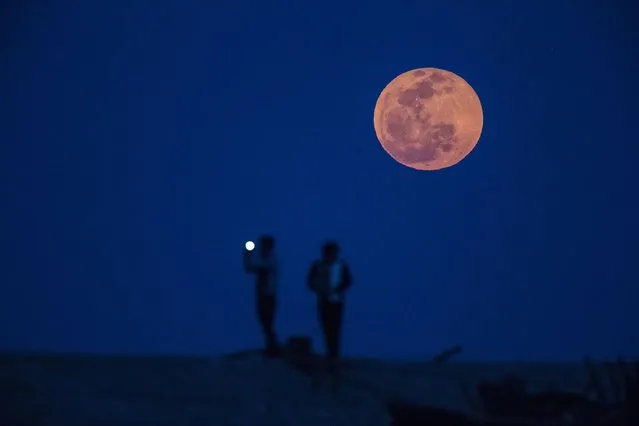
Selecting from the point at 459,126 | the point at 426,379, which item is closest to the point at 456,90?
the point at 459,126

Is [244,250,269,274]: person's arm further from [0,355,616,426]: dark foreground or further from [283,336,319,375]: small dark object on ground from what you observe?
[0,355,616,426]: dark foreground

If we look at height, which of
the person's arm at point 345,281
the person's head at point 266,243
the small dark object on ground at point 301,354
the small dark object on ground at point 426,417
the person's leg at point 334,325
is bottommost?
the small dark object on ground at point 426,417

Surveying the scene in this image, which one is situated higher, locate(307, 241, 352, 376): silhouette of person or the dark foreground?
locate(307, 241, 352, 376): silhouette of person

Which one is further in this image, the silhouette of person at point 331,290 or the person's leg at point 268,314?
the person's leg at point 268,314

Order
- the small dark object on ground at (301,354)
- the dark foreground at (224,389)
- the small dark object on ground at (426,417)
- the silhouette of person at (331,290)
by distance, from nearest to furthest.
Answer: the small dark object on ground at (426,417)
the dark foreground at (224,389)
the small dark object on ground at (301,354)
the silhouette of person at (331,290)

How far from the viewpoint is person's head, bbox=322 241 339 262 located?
848 cm

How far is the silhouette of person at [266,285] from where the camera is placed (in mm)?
Answer: 8938

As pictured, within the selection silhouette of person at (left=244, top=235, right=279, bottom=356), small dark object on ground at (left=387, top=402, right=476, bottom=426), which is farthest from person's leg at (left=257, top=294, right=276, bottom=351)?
small dark object on ground at (left=387, top=402, right=476, bottom=426)

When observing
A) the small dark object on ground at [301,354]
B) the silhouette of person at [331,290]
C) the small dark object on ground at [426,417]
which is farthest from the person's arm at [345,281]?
the small dark object on ground at [426,417]

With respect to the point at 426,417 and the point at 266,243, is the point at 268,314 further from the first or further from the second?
the point at 426,417

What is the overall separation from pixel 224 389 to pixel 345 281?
2005 mm

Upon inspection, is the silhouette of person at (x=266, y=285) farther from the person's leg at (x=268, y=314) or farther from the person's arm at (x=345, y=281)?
the person's arm at (x=345, y=281)

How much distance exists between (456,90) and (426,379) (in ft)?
18.5

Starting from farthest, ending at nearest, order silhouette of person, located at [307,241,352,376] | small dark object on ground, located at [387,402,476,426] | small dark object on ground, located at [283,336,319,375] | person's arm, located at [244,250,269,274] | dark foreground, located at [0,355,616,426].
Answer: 1. person's arm, located at [244,250,269,274]
2. silhouette of person, located at [307,241,352,376]
3. small dark object on ground, located at [283,336,319,375]
4. dark foreground, located at [0,355,616,426]
5. small dark object on ground, located at [387,402,476,426]
